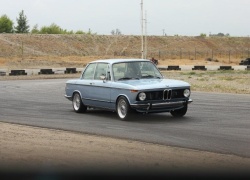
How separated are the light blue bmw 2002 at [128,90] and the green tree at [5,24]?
132846mm

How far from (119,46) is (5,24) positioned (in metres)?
32.7

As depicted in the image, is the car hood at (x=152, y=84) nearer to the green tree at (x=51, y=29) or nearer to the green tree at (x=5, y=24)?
the green tree at (x=5, y=24)

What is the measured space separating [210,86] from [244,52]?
11328 centimetres

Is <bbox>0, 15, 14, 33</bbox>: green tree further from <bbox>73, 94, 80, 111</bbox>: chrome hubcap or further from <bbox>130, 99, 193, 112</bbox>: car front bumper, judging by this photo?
<bbox>130, 99, 193, 112</bbox>: car front bumper

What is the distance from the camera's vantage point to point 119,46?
132 meters

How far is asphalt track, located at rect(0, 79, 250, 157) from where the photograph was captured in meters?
11.5

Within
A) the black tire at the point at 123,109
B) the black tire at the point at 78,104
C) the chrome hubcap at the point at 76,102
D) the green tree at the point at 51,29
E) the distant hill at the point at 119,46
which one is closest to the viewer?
the black tire at the point at 123,109

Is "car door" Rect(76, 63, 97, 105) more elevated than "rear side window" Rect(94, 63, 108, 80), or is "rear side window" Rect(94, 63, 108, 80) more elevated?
"rear side window" Rect(94, 63, 108, 80)

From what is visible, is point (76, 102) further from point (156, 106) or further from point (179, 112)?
point (156, 106)

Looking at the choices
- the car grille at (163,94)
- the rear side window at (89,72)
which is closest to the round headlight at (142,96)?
the car grille at (163,94)

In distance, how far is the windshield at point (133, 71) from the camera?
1597 cm

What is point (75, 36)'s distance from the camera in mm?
135250

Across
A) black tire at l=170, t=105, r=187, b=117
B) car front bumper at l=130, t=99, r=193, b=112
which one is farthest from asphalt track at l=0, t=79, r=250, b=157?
car front bumper at l=130, t=99, r=193, b=112

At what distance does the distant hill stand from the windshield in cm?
8684
